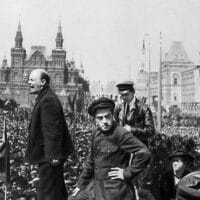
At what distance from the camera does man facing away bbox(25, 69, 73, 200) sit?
12.0ft

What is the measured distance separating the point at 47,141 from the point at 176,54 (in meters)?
94.9

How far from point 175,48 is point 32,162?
96.5 metres

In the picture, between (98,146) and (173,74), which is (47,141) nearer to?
(98,146)

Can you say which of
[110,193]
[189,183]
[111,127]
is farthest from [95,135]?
[189,183]

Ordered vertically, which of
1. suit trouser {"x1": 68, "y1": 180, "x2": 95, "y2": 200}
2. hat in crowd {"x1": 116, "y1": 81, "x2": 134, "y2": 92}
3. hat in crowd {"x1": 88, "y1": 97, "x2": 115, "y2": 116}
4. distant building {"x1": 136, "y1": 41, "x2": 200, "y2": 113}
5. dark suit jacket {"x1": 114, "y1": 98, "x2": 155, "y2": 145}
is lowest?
suit trouser {"x1": 68, "y1": 180, "x2": 95, "y2": 200}

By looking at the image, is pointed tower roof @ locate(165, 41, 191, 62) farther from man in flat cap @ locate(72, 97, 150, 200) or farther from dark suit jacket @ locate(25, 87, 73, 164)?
man in flat cap @ locate(72, 97, 150, 200)

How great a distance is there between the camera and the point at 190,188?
143 cm

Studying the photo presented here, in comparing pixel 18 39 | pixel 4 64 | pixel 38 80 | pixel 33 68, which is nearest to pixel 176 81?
pixel 33 68

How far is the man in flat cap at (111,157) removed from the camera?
9.05ft

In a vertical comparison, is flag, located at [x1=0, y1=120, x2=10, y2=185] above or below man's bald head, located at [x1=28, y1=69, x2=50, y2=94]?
below

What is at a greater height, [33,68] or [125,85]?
[33,68]

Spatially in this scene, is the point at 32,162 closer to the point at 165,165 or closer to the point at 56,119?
the point at 56,119

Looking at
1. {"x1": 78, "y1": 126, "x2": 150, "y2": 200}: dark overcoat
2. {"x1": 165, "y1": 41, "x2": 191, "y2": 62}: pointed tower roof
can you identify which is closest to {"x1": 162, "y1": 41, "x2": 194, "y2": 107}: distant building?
{"x1": 165, "y1": 41, "x2": 191, "y2": 62}: pointed tower roof

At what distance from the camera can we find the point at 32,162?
12.3 ft
